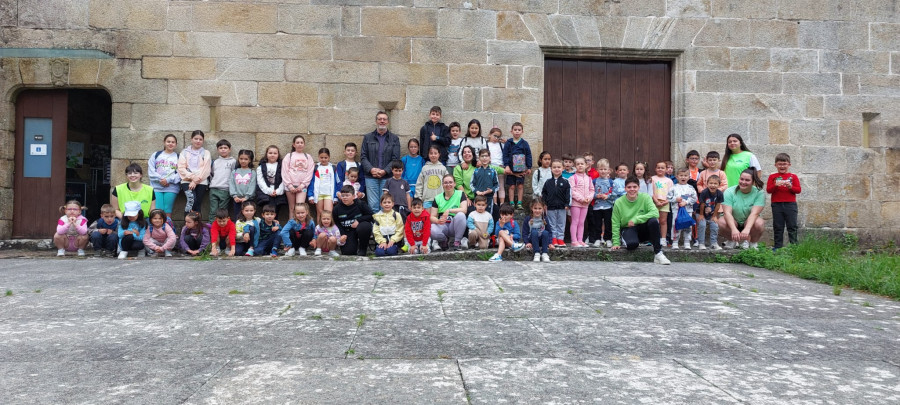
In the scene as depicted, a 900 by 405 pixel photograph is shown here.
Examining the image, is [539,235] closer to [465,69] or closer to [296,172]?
[465,69]

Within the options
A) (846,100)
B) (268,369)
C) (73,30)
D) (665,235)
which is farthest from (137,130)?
(846,100)

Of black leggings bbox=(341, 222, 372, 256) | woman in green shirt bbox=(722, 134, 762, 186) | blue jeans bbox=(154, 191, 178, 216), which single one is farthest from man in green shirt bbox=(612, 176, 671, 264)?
blue jeans bbox=(154, 191, 178, 216)

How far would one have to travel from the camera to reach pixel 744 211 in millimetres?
7875

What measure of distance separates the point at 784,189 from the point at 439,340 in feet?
21.0

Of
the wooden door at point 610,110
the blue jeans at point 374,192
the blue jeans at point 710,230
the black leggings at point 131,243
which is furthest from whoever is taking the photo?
the wooden door at point 610,110

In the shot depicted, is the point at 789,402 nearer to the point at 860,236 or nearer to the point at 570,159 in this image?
the point at 570,159

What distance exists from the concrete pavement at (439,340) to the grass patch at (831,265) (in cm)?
39

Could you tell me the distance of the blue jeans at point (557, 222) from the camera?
316 inches

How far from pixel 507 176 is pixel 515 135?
60 cm

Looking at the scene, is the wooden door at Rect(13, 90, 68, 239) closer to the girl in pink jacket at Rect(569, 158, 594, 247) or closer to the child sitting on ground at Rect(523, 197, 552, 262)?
the child sitting on ground at Rect(523, 197, 552, 262)

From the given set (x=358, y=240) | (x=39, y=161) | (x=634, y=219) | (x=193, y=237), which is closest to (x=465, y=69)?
(x=358, y=240)

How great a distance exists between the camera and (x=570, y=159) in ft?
27.5

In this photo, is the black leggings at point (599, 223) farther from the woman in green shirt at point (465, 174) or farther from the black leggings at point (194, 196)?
the black leggings at point (194, 196)

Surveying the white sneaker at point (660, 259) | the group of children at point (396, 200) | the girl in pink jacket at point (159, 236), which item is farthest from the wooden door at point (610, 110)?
the girl in pink jacket at point (159, 236)
